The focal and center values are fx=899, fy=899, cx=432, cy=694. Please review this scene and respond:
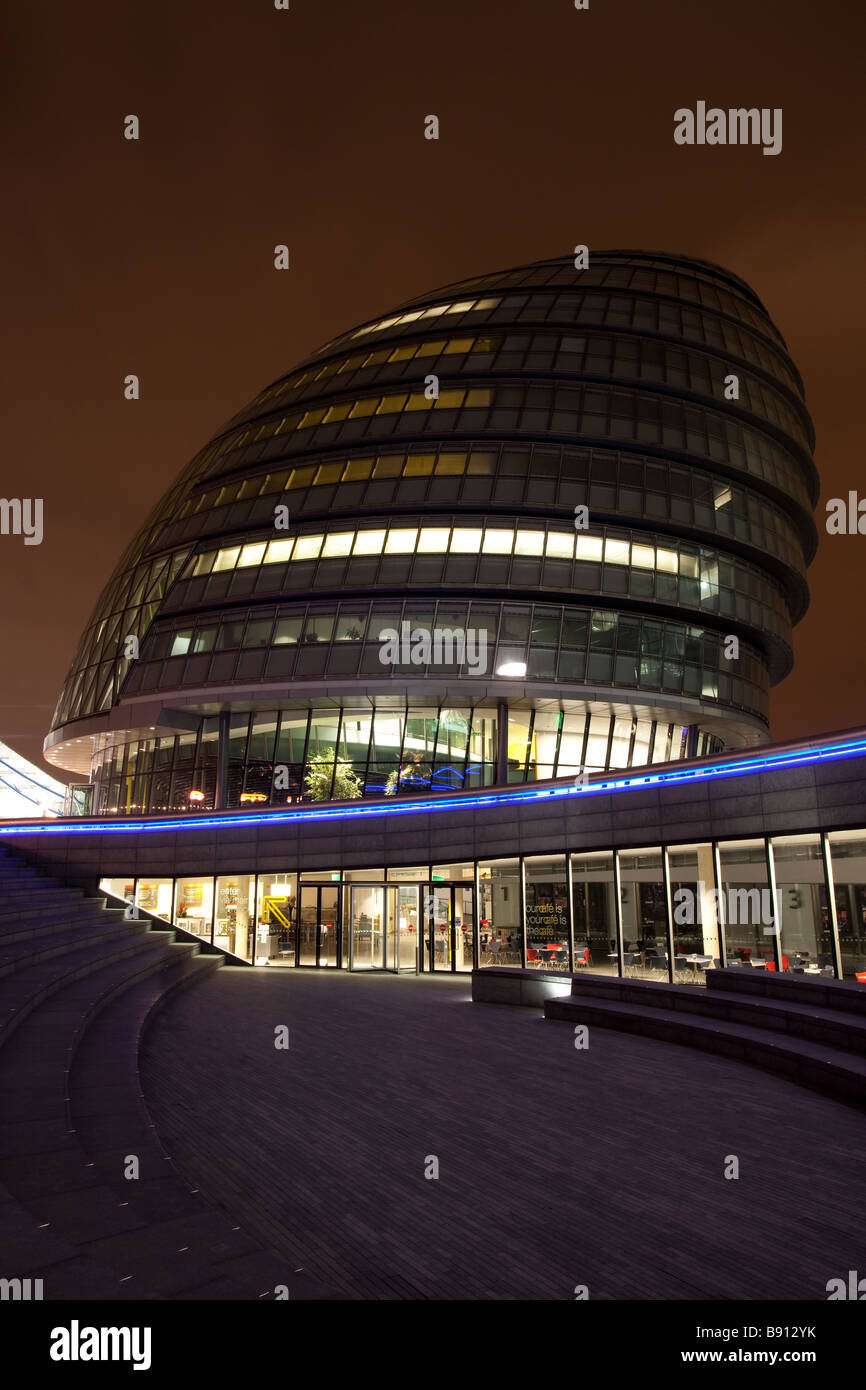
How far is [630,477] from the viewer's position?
47812 millimetres

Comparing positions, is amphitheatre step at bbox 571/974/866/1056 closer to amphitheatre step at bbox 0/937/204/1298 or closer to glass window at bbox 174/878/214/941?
amphitheatre step at bbox 0/937/204/1298

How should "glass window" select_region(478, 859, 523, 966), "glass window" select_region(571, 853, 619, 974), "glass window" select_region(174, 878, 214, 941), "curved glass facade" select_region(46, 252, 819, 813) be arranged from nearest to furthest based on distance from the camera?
"glass window" select_region(571, 853, 619, 974) → "glass window" select_region(478, 859, 523, 966) → "glass window" select_region(174, 878, 214, 941) → "curved glass facade" select_region(46, 252, 819, 813)

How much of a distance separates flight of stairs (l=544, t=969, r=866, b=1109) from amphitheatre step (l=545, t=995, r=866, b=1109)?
15mm

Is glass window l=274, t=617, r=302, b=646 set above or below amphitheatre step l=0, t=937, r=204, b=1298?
above

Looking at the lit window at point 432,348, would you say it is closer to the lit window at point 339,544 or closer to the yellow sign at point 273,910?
the lit window at point 339,544

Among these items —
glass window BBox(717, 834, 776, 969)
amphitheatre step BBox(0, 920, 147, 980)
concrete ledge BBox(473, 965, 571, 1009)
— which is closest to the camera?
amphitheatre step BBox(0, 920, 147, 980)

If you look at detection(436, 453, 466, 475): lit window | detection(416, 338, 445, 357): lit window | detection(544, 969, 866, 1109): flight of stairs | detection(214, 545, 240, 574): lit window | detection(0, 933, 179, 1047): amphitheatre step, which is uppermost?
detection(416, 338, 445, 357): lit window

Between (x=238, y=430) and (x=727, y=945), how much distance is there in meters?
48.0

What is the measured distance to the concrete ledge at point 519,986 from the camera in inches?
968

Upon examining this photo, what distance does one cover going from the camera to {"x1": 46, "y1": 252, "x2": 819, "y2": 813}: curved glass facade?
147 ft

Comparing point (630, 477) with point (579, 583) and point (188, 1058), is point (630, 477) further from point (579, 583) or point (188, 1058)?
point (188, 1058)

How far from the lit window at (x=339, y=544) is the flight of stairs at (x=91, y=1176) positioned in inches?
1185

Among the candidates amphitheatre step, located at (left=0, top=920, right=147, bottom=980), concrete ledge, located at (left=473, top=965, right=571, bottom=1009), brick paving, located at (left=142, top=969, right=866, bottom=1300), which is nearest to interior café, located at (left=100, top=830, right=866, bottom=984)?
concrete ledge, located at (left=473, top=965, right=571, bottom=1009)

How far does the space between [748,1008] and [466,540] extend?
3174 centimetres
